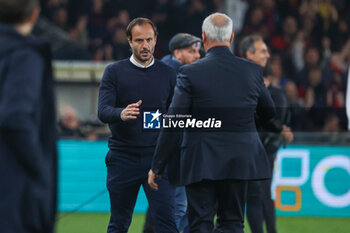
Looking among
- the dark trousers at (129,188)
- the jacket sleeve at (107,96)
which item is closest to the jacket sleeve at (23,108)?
the jacket sleeve at (107,96)

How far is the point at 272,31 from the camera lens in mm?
11438

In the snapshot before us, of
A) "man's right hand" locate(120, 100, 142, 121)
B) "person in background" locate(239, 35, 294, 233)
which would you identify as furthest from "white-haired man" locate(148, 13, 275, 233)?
"person in background" locate(239, 35, 294, 233)

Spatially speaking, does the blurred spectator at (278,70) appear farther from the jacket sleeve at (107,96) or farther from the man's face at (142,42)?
the jacket sleeve at (107,96)

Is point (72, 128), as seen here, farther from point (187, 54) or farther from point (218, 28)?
point (218, 28)

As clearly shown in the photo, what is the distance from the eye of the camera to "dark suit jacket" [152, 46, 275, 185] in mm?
4125

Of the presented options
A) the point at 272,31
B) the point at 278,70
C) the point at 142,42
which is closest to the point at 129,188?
the point at 142,42

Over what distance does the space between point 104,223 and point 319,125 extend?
12.4 feet

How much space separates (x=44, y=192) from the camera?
2.74m

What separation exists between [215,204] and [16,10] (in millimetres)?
2028

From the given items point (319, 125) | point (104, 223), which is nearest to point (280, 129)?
point (104, 223)

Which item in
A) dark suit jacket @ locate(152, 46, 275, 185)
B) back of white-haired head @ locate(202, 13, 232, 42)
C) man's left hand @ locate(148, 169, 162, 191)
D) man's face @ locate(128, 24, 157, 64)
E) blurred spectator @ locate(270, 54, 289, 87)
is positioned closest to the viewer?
dark suit jacket @ locate(152, 46, 275, 185)

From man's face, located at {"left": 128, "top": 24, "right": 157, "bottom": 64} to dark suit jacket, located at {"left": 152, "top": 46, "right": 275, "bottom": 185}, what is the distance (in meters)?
0.66

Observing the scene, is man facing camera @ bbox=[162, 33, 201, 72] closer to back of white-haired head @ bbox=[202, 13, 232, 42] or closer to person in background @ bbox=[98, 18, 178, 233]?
person in background @ bbox=[98, 18, 178, 233]

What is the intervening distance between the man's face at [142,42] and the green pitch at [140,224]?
2.98 meters
